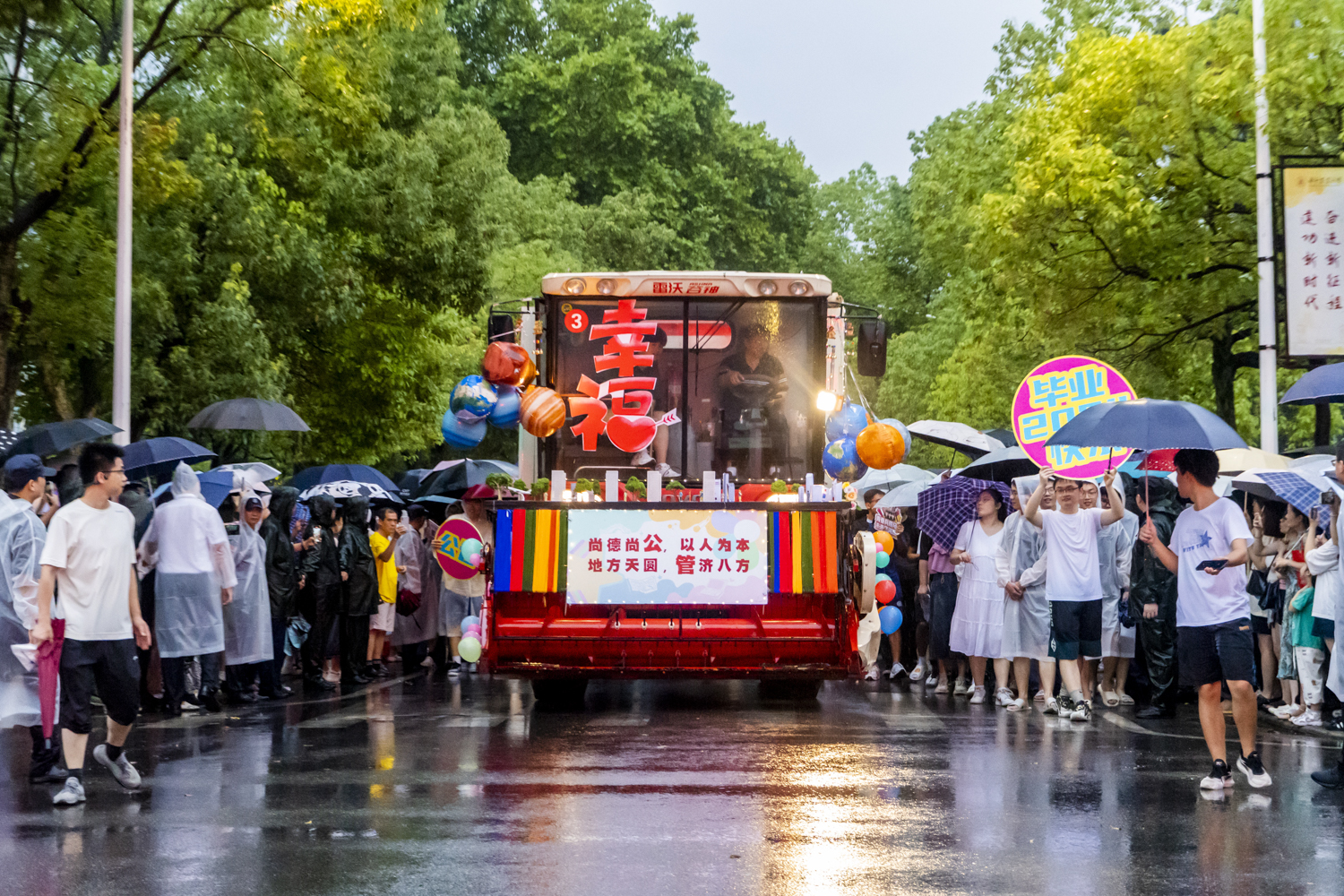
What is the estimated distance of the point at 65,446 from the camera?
13664mm

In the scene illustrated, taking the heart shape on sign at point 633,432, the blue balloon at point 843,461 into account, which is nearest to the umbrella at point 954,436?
the blue balloon at point 843,461

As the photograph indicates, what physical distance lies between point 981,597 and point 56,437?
840cm

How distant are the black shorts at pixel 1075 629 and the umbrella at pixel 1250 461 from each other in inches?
130

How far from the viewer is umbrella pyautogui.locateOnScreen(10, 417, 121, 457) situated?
13711mm

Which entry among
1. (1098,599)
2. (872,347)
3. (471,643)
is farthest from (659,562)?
(1098,599)

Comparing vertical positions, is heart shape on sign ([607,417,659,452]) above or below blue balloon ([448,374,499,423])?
below

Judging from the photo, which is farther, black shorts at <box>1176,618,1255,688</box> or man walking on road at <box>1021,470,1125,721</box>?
man walking on road at <box>1021,470,1125,721</box>

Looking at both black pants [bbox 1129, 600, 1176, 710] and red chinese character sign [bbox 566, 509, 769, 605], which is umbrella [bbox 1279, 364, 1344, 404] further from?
red chinese character sign [bbox 566, 509, 769, 605]

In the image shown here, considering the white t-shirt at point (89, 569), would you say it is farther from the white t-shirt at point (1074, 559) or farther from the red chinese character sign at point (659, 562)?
the white t-shirt at point (1074, 559)

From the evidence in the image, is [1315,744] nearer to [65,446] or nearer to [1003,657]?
[1003,657]

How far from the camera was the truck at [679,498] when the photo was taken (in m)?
11.9

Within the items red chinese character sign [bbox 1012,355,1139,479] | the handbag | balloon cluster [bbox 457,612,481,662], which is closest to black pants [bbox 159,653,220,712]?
balloon cluster [bbox 457,612,481,662]

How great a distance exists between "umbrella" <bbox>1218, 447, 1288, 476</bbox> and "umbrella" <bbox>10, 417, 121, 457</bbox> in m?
10.7

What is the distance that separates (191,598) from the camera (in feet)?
40.9
